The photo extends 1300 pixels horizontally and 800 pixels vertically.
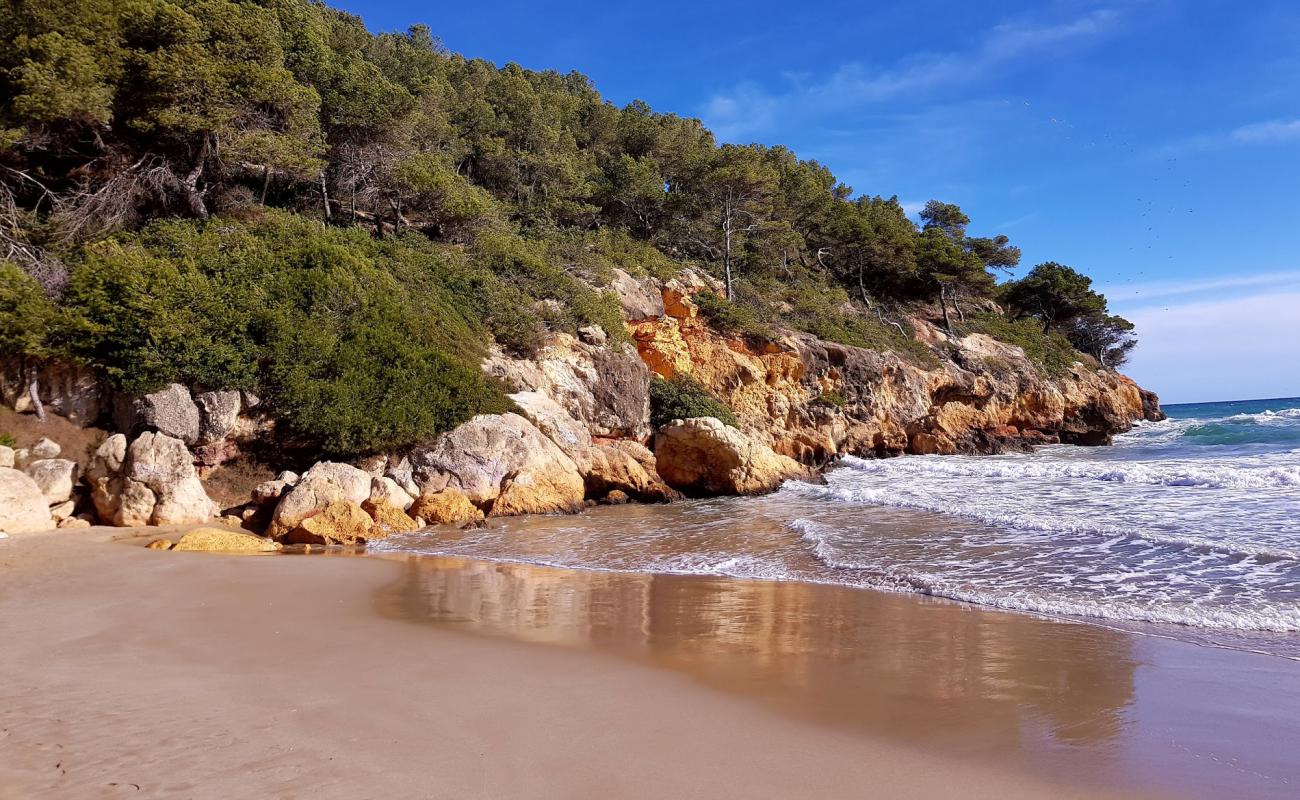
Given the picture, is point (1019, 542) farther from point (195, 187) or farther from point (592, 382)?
point (195, 187)

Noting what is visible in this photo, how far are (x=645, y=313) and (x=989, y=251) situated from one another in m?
32.4

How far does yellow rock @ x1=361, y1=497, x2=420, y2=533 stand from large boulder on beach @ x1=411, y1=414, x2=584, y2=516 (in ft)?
4.13

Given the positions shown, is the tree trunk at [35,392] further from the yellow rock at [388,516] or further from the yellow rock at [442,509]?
the yellow rock at [442,509]

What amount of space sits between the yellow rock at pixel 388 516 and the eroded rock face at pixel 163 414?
140 inches

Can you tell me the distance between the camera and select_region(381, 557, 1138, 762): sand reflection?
4277mm

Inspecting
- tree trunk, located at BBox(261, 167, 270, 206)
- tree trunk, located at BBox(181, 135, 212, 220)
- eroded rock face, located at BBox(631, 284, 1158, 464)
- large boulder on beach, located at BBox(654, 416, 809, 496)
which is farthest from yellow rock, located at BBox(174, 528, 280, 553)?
eroded rock face, located at BBox(631, 284, 1158, 464)

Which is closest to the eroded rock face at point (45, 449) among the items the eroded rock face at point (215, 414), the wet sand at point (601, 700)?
the eroded rock face at point (215, 414)

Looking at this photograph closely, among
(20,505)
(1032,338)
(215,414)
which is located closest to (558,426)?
(215,414)

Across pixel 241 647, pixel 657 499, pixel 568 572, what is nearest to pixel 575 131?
pixel 657 499

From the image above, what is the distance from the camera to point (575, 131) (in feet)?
123

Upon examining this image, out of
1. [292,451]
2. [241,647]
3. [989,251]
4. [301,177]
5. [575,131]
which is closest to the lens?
[241,647]

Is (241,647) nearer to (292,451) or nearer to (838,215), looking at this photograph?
(292,451)

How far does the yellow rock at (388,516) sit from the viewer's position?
1202cm

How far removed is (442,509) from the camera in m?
13.0
